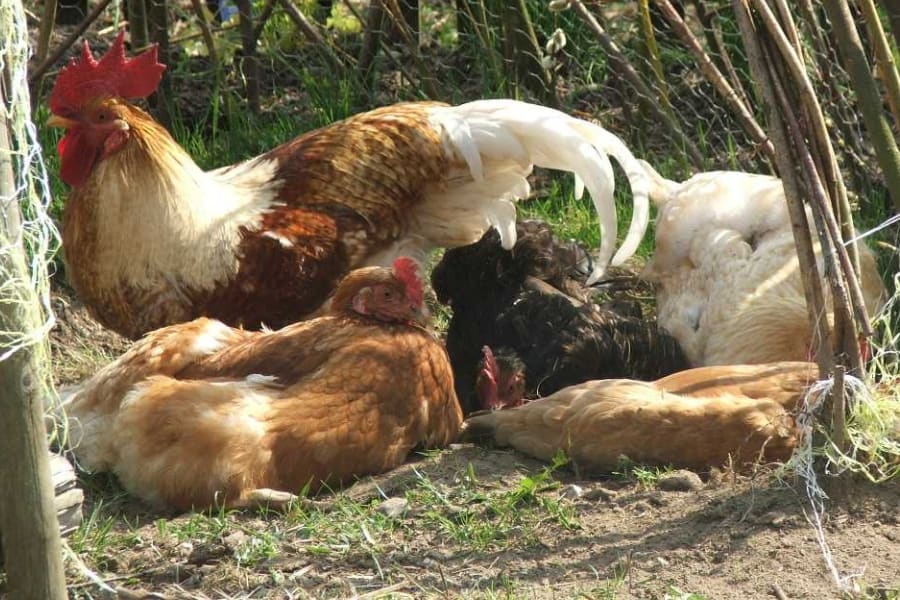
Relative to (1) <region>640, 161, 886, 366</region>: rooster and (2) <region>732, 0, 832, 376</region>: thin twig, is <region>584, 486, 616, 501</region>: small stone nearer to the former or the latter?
(2) <region>732, 0, 832, 376</region>: thin twig

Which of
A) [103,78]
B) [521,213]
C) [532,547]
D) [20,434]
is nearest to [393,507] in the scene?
[532,547]

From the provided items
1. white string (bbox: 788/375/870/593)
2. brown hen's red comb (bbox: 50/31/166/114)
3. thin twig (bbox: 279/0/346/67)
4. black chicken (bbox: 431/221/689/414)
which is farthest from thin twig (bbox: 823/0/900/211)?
thin twig (bbox: 279/0/346/67)

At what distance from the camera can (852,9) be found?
5.77 meters

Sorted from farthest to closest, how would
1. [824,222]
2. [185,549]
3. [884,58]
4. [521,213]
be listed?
[521,213], [884,58], [185,549], [824,222]

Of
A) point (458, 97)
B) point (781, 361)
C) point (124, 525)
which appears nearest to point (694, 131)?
point (458, 97)

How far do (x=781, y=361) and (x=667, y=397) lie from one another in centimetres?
68

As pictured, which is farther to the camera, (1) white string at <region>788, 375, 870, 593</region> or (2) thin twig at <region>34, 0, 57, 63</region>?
(2) thin twig at <region>34, 0, 57, 63</region>

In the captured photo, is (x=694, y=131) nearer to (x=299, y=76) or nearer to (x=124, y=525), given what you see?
(x=299, y=76)

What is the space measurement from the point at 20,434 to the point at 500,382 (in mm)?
2472

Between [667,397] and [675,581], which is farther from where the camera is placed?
[667,397]

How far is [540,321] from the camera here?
4949mm

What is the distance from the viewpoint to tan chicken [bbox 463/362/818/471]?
3.84m

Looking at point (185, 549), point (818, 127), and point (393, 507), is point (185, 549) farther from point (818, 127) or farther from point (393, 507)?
point (818, 127)

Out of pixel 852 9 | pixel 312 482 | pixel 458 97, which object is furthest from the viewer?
pixel 458 97
